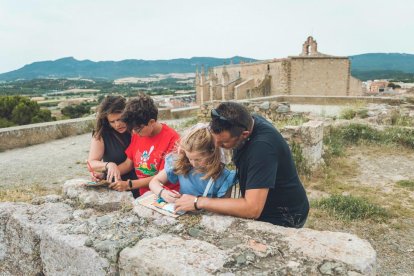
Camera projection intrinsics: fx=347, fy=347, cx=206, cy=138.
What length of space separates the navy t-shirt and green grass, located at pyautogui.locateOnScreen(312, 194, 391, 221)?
2.18 metres

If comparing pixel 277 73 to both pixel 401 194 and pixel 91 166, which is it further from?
pixel 91 166

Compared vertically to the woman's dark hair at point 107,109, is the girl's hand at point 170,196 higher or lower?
lower

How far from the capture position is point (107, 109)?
3.24 m

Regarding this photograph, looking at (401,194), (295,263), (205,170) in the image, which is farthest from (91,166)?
(401,194)

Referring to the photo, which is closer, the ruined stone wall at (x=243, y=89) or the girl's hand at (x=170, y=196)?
the girl's hand at (x=170, y=196)

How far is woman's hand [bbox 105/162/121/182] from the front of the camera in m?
3.00

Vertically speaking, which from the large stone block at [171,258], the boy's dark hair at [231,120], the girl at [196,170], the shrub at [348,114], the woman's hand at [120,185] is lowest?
the shrub at [348,114]

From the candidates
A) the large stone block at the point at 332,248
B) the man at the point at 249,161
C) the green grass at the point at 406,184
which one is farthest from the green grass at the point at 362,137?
the large stone block at the point at 332,248

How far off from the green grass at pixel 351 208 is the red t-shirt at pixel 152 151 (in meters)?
2.71

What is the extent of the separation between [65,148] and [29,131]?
1.21 m

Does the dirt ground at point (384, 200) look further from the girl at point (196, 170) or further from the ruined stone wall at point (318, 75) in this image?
the ruined stone wall at point (318, 75)

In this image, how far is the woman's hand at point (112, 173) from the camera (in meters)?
3.00

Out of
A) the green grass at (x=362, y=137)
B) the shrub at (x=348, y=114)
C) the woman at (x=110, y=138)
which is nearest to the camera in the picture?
the woman at (x=110, y=138)

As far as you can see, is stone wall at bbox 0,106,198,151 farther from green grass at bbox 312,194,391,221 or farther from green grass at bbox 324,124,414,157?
green grass at bbox 312,194,391,221
